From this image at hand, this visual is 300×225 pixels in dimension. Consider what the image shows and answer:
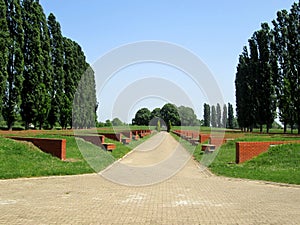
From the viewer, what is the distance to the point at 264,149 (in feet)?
58.7

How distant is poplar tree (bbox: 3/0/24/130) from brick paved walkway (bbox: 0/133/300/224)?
81.2ft

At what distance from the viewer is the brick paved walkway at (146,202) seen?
643 centimetres

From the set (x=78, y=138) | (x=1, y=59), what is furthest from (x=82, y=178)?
(x=1, y=59)

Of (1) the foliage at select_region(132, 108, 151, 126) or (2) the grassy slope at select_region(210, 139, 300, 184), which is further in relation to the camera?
(1) the foliage at select_region(132, 108, 151, 126)

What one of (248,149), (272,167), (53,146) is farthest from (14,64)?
(272,167)

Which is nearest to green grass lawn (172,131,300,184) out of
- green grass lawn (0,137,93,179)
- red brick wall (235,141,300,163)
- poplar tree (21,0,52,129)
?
red brick wall (235,141,300,163)

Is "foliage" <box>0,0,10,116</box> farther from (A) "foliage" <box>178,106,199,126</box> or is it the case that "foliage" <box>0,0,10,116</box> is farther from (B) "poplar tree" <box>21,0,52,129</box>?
(A) "foliage" <box>178,106,199,126</box>

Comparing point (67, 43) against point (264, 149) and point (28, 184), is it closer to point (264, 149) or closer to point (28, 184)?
point (264, 149)

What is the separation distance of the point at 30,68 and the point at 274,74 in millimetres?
30944

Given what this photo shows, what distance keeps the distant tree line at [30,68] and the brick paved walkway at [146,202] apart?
24.2m

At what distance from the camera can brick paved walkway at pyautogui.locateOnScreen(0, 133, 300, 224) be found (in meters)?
6.43

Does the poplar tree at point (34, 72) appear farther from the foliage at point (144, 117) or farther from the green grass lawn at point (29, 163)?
the foliage at point (144, 117)

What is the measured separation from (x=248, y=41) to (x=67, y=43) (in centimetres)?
2701

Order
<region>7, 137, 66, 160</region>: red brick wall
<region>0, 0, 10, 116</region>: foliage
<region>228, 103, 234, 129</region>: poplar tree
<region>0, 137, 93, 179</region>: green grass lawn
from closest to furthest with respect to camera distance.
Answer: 1. <region>0, 137, 93, 179</region>: green grass lawn
2. <region>7, 137, 66, 160</region>: red brick wall
3. <region>0, 0, 10, 116</region>: foliage
4. <region>228, 103, 234, 129</region>: poplar tree
